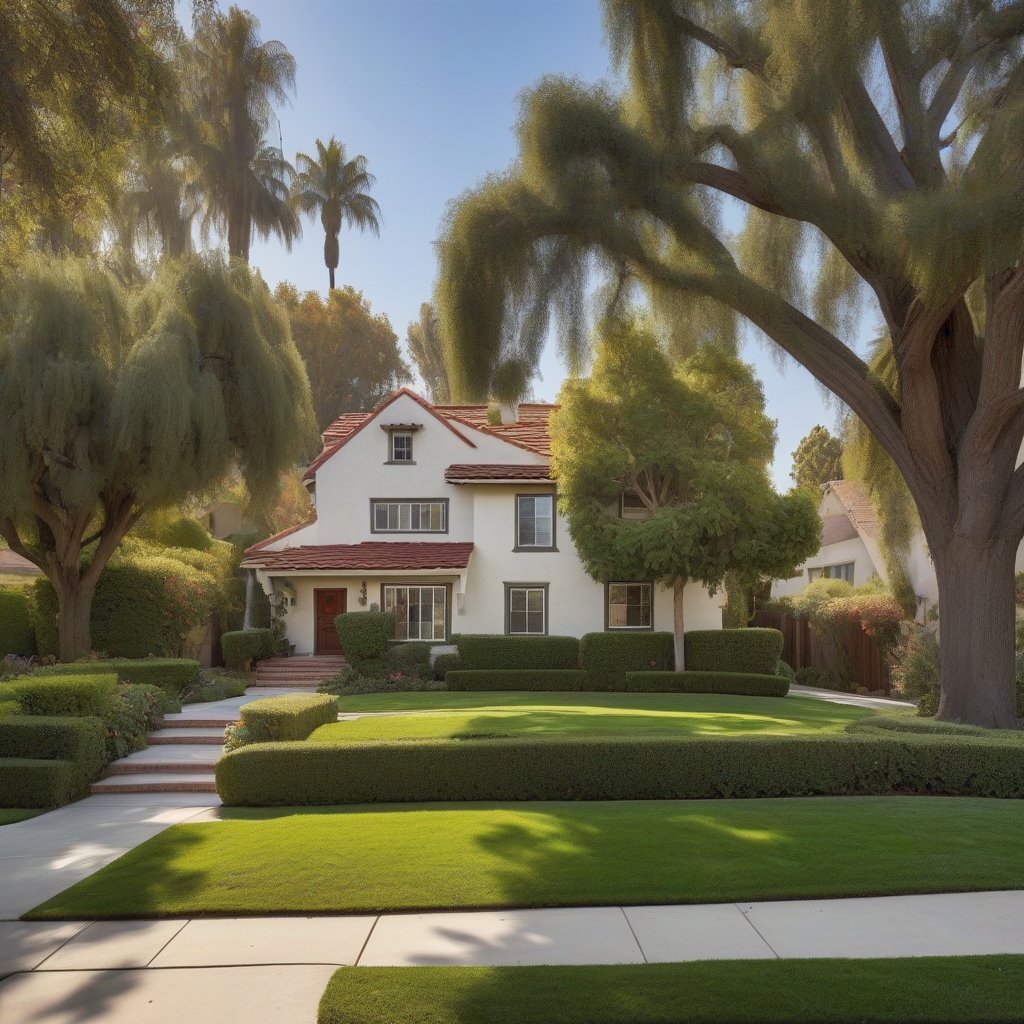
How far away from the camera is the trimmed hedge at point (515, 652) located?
82.0ft

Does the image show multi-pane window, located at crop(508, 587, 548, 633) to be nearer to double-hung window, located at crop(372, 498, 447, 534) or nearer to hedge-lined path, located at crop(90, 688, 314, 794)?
A: double-hung window, located at crop(372, 498, 447, 534)

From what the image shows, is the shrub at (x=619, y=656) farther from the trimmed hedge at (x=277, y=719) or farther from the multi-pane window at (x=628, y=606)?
the trimmed hedge at (x=277, y=719)

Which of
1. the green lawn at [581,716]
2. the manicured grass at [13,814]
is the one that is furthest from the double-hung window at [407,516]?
the manicured grass at [13,814]

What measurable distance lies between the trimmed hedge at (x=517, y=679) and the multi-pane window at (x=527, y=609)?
7.08ft

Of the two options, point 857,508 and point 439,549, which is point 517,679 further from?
point 857,508

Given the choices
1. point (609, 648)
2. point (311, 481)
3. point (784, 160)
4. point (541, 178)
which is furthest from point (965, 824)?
point (311, 481)

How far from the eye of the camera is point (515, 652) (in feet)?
82.2

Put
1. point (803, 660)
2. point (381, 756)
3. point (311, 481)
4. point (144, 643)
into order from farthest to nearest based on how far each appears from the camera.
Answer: point (803, 660) → point (311, 481) → point (144, 643) → point (381, 756)

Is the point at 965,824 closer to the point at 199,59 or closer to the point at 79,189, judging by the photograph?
the point at 79,189

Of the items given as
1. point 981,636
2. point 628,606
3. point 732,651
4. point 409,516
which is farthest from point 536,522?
point 981,636

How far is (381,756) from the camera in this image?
10586 mm

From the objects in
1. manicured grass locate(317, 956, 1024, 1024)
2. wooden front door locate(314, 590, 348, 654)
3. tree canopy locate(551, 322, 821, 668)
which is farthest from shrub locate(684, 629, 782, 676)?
manicured grass locate(317, 956, 1024, 1024)

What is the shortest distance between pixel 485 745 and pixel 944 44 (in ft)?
41.1

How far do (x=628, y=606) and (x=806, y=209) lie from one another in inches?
557
